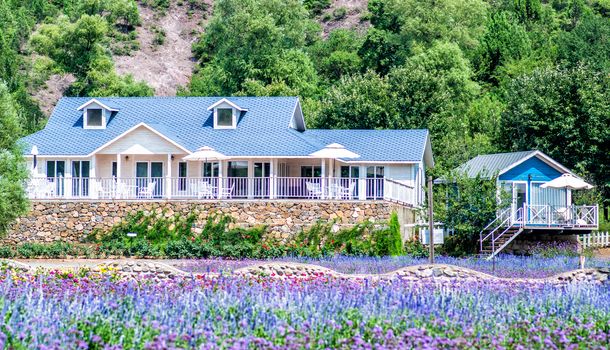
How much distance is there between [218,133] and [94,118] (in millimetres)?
5440

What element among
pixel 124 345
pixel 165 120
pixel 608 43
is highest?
pixel 608 43

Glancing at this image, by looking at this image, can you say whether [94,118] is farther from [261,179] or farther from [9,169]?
[9,169]

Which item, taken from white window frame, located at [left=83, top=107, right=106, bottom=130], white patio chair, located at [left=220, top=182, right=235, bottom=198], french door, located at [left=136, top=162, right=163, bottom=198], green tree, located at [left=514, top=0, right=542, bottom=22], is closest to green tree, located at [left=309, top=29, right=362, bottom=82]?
green tree, located at [left=514, top=0, right=542, bottom=22]

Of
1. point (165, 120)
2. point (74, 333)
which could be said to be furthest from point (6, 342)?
point (165, 120)

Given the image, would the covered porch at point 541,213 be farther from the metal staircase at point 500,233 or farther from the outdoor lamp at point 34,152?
the outdoor lamp at point 34,152

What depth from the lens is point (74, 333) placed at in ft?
48.0

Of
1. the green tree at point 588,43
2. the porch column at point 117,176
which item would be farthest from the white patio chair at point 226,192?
the green tree at point 588,43

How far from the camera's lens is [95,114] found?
48906 millimetres

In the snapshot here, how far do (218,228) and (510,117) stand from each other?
22.9 m

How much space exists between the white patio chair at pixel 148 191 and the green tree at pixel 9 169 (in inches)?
239

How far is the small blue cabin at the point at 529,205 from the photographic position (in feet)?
138

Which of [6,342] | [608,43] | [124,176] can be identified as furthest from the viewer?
[608,43]

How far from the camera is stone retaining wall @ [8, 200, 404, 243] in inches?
1624

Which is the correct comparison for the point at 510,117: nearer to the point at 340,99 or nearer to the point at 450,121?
the point at 450,121
